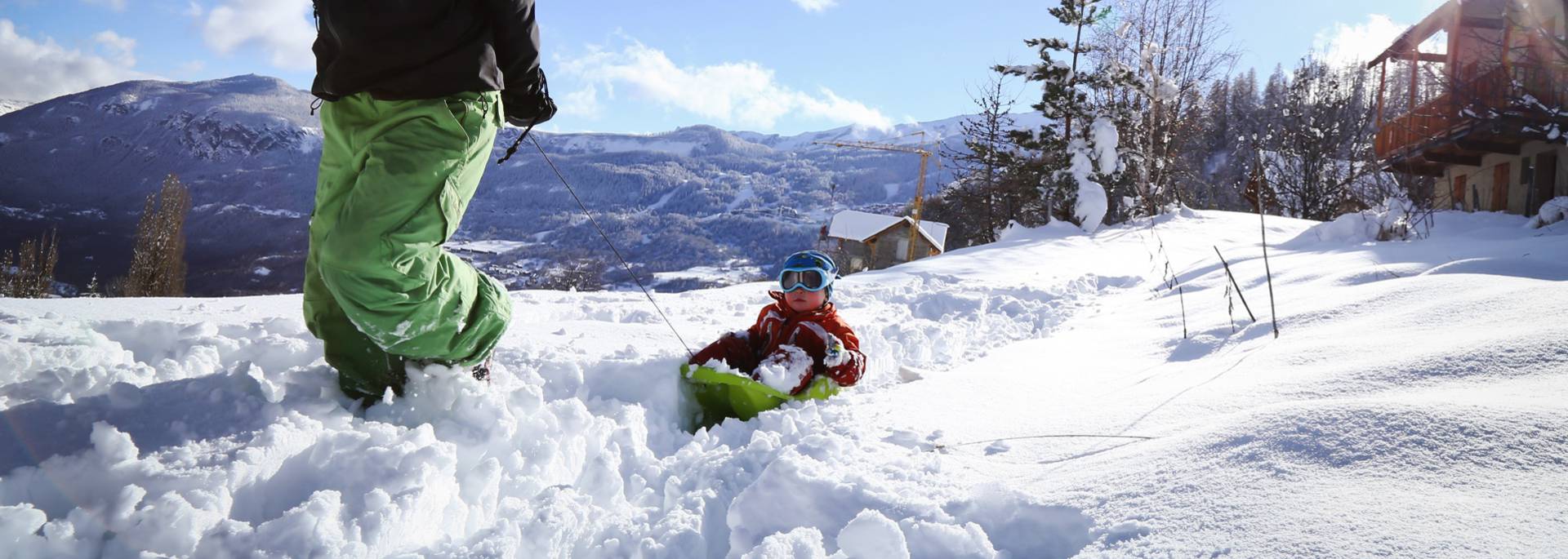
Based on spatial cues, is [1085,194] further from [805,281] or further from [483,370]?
[483,370]

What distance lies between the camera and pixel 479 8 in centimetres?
194

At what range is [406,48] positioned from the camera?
177cm

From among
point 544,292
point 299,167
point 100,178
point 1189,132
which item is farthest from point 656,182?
point 544,292

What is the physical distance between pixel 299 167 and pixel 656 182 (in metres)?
67.0

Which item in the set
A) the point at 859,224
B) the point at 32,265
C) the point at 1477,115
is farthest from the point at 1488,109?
the point at 859,224

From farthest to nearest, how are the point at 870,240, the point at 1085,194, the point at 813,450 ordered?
1. the point at 870,240
2. the point at 1085,194
3. the point at 813,450

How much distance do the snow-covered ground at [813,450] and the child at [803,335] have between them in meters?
0.20

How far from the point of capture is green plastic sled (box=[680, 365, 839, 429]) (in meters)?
2.87

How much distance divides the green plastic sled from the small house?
127 feet

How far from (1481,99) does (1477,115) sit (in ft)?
1.31

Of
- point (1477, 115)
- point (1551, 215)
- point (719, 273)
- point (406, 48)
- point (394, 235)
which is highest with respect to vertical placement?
point (1477, 115)

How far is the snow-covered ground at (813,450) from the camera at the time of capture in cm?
123

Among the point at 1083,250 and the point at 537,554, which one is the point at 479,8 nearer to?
the point at 537,554

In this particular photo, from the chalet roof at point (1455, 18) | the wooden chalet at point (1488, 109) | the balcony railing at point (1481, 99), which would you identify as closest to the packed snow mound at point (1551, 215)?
the wooden chalet at point (1488, 109)
